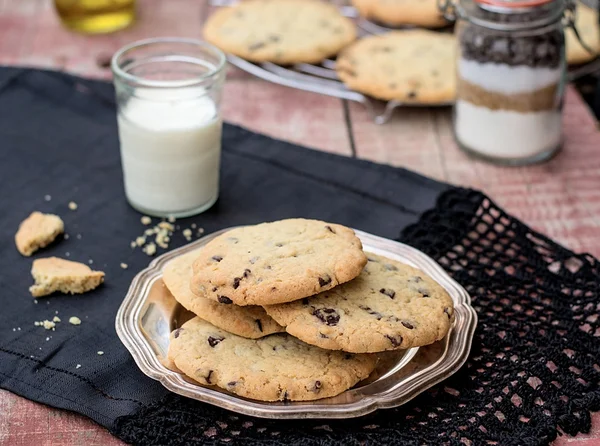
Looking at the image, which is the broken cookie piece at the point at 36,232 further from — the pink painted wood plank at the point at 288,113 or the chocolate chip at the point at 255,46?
the chocolate chip at the point at 255,46

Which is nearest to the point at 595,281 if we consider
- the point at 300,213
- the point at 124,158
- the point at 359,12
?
the point at 300,213

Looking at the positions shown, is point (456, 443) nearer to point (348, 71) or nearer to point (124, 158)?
point (124, 158)

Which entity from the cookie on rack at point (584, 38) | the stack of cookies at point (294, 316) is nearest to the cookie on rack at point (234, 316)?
the stack of cookies at point (294, 316)

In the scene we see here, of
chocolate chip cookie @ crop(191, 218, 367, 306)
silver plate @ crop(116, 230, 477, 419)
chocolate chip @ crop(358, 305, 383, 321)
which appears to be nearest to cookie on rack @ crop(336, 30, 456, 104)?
silver plate @ crop(116, 230, 477, 419)

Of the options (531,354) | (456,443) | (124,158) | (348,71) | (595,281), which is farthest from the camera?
(348,71)

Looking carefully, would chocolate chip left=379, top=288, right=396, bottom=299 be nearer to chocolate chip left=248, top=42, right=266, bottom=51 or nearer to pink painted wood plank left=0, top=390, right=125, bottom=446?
pink painted wood plank left=0, top=390, right=125, bottom=446

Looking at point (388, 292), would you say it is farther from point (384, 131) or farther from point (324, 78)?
point (324, 78)
